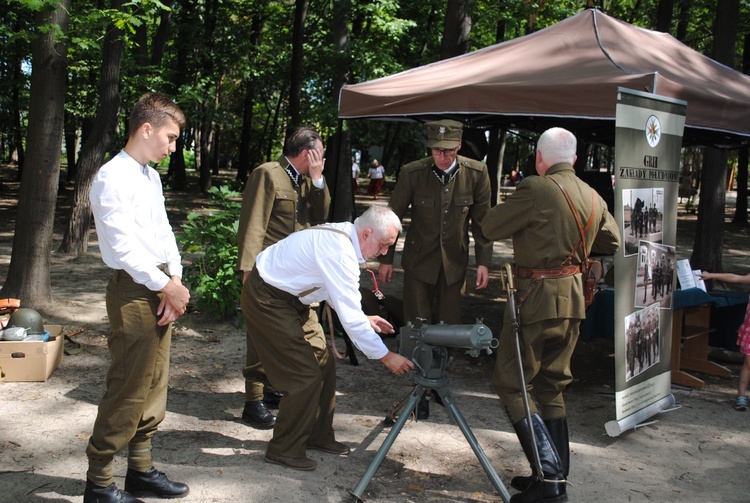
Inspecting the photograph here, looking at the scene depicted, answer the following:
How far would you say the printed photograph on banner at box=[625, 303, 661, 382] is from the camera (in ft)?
15.4

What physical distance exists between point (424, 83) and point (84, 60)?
969 cm

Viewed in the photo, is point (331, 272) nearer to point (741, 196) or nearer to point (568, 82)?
point (568, 82)

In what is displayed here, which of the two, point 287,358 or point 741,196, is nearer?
point 287,358

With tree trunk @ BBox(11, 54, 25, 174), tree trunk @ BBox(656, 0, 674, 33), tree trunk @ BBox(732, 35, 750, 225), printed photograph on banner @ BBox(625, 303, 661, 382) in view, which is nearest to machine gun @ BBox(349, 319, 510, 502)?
printed photograph on banner @ BBox(625, 303, 661, 382)

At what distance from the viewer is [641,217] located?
475 centimetres

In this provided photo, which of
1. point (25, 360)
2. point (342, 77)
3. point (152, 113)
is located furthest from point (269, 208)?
point (342, 77)

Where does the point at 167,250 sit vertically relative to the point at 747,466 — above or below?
above

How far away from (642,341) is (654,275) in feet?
1.50

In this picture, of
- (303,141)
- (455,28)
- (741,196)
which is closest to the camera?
(303,141)

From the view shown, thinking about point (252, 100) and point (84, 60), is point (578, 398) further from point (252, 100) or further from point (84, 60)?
point (252, 100)

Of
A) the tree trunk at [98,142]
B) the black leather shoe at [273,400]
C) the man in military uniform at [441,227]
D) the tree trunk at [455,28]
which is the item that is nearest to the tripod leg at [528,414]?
the man in military uniform at [441,227]

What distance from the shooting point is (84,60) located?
13359mm

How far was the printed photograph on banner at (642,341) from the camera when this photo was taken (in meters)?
4.70

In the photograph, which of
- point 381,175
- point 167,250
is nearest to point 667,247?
point 167,250
